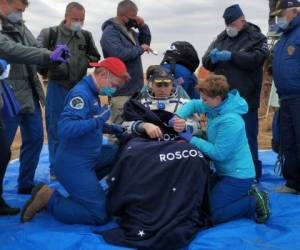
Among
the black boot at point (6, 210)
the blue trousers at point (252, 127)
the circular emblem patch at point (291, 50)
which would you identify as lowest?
the black boot at point (6, 210)

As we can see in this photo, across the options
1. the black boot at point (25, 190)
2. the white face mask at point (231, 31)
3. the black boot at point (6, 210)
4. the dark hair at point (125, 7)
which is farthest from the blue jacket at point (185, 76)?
the black boot at point (6, 210)

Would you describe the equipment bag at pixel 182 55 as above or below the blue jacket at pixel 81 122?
above

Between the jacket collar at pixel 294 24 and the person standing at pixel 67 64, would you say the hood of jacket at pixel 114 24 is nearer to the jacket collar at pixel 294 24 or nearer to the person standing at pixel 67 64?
the person standing at pixel 67 64

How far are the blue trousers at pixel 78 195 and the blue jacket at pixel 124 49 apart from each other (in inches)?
71.0

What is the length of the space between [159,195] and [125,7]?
274 centimetres

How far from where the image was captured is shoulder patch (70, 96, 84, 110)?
3.39 m

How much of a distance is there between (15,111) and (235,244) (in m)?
2.00

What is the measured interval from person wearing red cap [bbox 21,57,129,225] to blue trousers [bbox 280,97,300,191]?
1629 mm

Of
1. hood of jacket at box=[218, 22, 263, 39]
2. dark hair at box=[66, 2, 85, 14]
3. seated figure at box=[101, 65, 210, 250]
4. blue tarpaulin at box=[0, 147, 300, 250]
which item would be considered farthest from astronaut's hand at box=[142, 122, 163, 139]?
dark hair at box=[66, 2, 85, 14]

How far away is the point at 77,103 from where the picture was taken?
339 centimetres

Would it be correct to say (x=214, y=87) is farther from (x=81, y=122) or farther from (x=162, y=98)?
(x=81, y=122)

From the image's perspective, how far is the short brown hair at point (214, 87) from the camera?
351 cm

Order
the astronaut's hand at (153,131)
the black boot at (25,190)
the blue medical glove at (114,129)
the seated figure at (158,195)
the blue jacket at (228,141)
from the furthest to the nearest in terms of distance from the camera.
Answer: the black boot at (25,190), the blue medical glove at (114,129), the astronaut's hand at (153,131), the blue jacket at (228,141), the seated figure at (158,195)

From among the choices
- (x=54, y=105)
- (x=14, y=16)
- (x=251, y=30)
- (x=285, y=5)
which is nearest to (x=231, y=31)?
(x=251, y=30)
